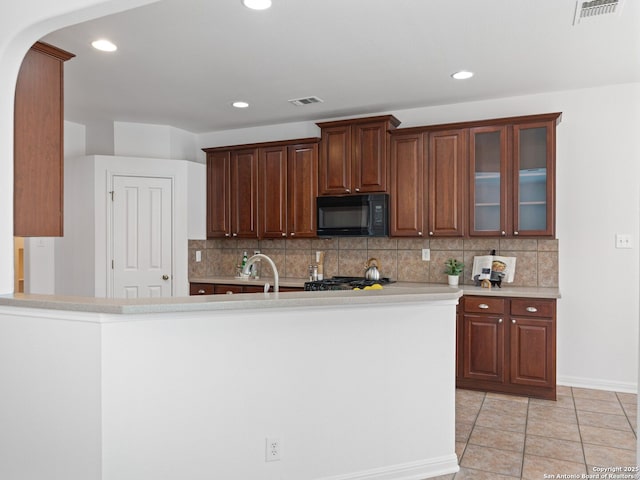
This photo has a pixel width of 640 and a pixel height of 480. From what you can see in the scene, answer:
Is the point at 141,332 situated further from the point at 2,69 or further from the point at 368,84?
the point at 368,84

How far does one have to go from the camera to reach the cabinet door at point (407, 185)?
4.52 metres

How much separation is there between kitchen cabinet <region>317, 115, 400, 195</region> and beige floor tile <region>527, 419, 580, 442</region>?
2.34m

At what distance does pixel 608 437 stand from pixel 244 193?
155 inches

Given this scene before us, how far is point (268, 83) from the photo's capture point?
13.2ft

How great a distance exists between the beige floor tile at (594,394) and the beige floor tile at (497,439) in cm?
115

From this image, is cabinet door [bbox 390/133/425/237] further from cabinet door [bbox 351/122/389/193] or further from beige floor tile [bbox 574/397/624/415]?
beige floor tile [bbox 574/397/624/415]

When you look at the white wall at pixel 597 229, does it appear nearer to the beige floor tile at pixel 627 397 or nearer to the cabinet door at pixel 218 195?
the beige floor tile at pixel 627 397

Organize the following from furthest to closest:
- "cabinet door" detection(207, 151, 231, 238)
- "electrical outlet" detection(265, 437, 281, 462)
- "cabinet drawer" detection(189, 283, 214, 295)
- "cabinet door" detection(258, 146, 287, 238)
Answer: "cabinet door" detection(207, 151, 231, 238) → "cabinet drawer" detection(189, 283, 214, 295) → "cabinet door" detection(258, 146, 287, 238) → "electrical outlet" detection(265, 437, 281, 462)

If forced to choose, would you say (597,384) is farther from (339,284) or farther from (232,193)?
(232,193)

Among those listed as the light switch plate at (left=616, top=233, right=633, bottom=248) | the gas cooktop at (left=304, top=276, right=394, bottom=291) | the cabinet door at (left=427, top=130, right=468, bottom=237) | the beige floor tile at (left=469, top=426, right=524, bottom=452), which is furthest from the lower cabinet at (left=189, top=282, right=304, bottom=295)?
the light switch plate at (left=616, top=233, right=633, bottom=248)

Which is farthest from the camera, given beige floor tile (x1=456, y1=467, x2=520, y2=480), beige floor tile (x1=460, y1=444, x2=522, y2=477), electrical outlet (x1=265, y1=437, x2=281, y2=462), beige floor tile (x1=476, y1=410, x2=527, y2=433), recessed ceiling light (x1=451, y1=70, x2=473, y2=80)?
recessed ceiling light (x1=451, y1=70, x2=473, y2=80)

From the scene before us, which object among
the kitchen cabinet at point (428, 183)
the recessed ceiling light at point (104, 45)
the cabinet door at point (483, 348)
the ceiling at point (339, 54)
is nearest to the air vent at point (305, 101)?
the ceiling at point (339, 54)

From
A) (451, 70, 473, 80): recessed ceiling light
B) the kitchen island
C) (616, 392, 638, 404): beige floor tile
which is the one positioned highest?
(451, 70, 473, 80): recessed ceiling light

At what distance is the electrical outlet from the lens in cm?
226
